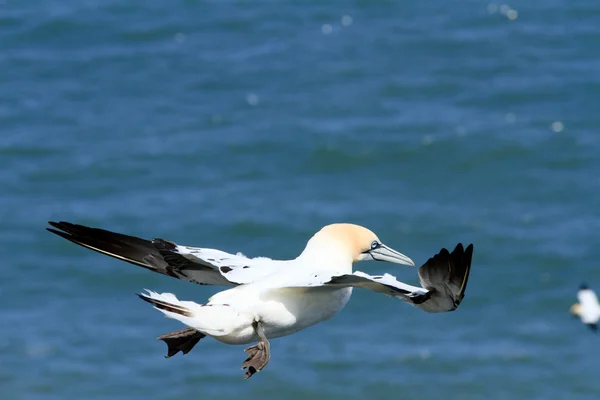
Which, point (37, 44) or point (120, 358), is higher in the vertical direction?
point (37, 44)

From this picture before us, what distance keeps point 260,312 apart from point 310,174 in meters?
21.5

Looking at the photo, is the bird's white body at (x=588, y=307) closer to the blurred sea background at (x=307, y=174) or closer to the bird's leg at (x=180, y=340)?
the blurred sea background at (x=307, y=174)

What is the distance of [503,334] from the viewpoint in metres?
26.7

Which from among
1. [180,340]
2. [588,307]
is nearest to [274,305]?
[180,340]

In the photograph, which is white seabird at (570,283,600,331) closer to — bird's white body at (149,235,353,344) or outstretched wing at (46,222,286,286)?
outstretched wing at (46,222,286,286)

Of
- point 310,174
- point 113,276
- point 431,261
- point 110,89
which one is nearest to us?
point 431,261

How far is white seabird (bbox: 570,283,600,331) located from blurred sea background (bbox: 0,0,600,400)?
0.31 metres

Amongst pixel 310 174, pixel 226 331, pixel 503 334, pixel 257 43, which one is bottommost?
pixel 226 331

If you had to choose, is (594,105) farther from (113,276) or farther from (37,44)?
(37,44)

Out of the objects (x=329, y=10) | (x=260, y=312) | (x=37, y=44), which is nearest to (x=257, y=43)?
(x=329, y=10)

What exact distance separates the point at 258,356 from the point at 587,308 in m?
17.5

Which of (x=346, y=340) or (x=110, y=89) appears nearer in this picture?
(x=346, y=340)

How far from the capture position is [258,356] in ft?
30.2

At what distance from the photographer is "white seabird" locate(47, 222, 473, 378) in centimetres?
902
